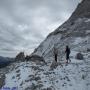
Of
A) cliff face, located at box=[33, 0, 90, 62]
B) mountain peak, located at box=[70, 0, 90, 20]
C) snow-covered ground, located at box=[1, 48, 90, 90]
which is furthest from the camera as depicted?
mountain peak, located at box=[70, 0, 90, 20]

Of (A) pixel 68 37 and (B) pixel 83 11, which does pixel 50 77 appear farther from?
(B) pixel 83 11

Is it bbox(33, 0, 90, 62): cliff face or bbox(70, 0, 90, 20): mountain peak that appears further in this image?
bbox(70, 0, 90, 20): mountain peak

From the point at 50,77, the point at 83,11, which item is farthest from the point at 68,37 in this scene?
the point at 50,77

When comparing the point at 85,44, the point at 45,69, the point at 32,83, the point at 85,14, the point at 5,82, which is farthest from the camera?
the point at 85,14

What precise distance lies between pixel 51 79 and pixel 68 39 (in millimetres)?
25504

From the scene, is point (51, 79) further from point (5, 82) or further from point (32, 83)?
point (5, 82)

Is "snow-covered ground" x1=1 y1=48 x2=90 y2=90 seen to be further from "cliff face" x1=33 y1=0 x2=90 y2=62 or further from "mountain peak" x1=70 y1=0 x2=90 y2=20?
"mountain peak" x1=70 y1=0 x2=90 y2=20

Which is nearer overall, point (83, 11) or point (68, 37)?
point (68, 37)

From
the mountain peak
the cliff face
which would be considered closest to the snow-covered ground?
the cliff face

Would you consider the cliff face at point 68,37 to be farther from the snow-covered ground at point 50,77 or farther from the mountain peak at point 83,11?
the snow-covered ground at point 50,77

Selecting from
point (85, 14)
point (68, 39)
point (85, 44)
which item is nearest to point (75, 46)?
point (85, 44)

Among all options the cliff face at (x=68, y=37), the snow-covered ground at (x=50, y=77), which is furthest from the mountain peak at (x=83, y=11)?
the snow-covered ground at (x=50, y=77)

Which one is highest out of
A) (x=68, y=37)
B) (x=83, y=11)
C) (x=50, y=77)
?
(x=83, y=11)

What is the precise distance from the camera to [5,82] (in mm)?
24359
